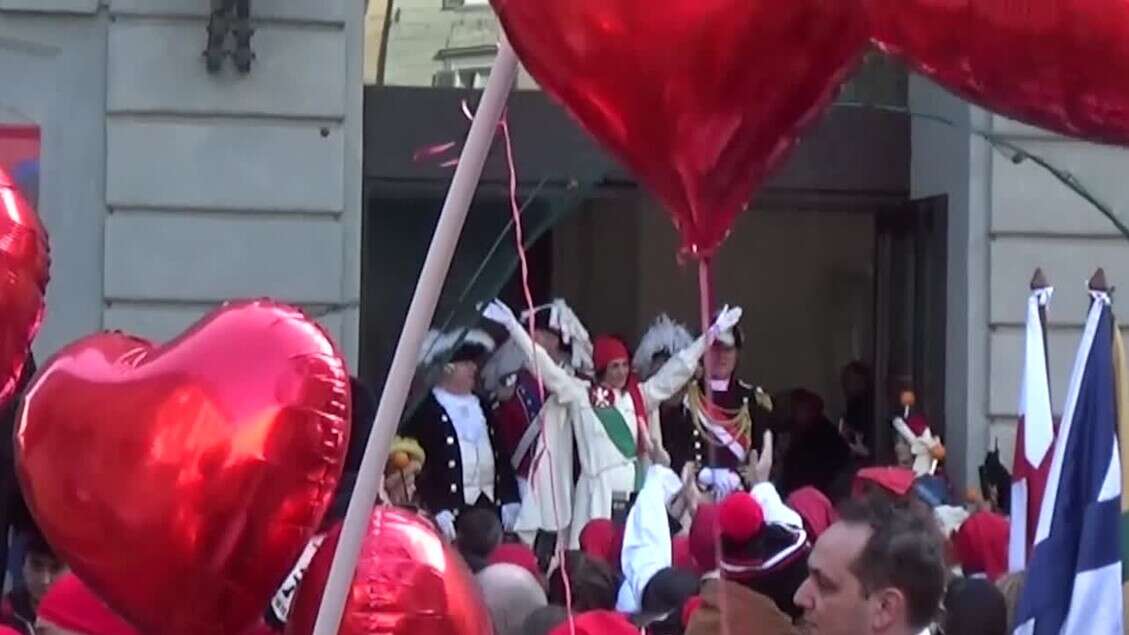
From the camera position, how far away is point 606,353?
27.3 feet

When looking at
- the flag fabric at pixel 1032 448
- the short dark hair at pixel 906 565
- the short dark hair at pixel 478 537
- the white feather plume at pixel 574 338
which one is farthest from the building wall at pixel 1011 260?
the short dark hair at pixel 906 565

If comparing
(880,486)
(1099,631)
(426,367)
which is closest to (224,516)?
(1099,631)

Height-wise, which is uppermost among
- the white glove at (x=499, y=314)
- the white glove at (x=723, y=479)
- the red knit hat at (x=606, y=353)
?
the white glove at (x=499, y=314)

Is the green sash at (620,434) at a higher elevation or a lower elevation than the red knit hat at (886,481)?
lower

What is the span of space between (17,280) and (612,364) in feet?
18.6

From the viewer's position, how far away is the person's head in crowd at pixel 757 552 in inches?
147

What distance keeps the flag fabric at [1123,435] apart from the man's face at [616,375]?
347 centimetres

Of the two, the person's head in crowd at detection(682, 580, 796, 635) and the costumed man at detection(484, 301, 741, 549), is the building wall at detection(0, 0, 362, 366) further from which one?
the person's head in crowd at detection(682, 580, 796, 635)

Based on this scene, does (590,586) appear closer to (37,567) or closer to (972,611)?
(972,611)

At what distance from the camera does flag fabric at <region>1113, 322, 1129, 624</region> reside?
4.48 meters

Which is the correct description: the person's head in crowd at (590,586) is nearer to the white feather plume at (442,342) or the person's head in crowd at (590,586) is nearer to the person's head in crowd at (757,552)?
the person's head in crowd at (757,552)

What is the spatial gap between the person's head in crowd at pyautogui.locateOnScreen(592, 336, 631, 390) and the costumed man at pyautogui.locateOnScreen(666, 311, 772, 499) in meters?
0.29

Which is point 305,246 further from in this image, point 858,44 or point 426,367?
point 858,44

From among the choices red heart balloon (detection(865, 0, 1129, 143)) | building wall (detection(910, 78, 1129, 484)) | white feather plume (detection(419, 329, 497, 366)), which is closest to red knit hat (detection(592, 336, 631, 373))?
white feather plume (detection(419, 329, 497, 366))
